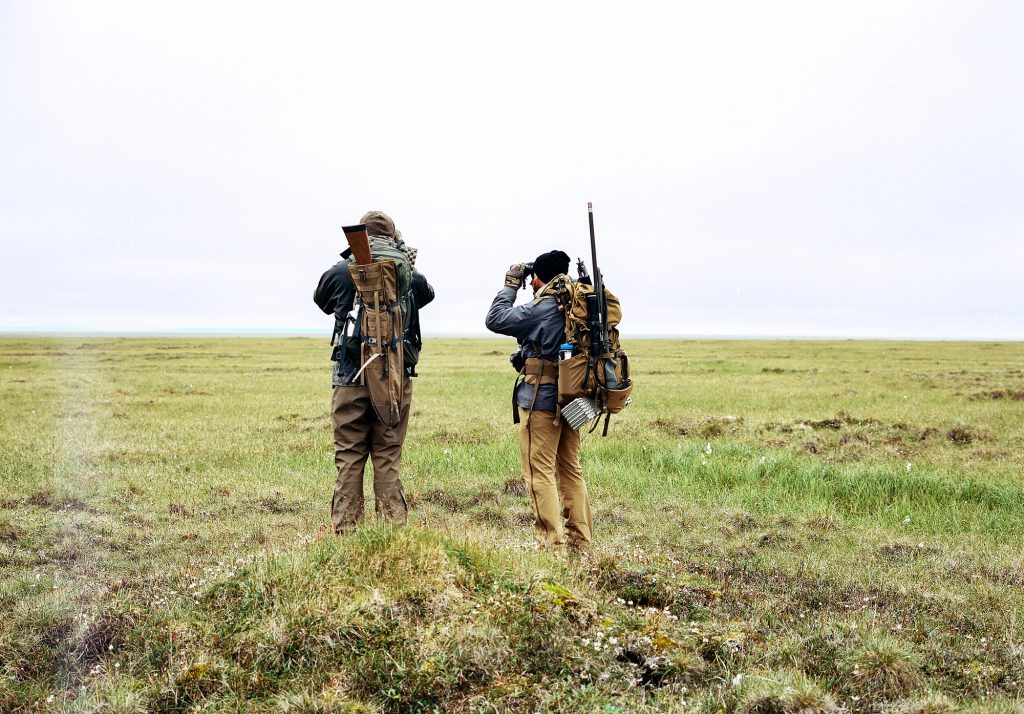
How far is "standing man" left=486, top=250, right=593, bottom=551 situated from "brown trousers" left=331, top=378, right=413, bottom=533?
3.60ft

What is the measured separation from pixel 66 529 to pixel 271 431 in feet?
23.2

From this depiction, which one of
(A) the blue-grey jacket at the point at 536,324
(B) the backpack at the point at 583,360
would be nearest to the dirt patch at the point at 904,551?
(B) the backpack at the point at 583,360

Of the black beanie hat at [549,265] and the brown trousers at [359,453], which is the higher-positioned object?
the black beanie hat at [549,265]

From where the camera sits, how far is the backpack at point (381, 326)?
19.1 feet

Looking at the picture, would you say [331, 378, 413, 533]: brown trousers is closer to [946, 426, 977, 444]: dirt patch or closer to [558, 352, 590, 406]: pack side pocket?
[558, 352, 590, 406]: pack side pocket

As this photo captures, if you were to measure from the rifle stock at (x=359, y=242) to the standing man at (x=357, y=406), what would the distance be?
8.5 inches

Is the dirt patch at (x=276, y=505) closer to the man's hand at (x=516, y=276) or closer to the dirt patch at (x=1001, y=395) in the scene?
the man's hand at (x=516, y=276)

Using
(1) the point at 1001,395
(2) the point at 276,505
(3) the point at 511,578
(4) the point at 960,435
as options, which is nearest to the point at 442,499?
(2) the point at 276,505

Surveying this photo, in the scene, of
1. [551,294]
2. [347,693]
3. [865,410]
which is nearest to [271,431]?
[551,294]

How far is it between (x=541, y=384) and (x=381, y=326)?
1.50 metres

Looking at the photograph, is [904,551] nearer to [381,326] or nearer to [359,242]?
[381,326]

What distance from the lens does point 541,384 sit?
625 centimetres

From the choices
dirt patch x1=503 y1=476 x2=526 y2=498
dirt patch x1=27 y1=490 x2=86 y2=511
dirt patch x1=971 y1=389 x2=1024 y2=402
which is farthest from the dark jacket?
dirt patch x1=971 y1=389 x2=1024 y2=402

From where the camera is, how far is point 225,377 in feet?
98.9
